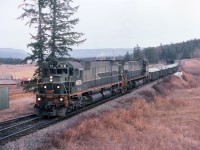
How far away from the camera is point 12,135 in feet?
A: 52.1

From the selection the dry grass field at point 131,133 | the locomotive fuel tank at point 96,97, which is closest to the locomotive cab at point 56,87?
the dry grass field at point 131,133

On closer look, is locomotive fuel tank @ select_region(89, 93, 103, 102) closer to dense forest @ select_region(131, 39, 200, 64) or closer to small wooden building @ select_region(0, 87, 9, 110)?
small wooden building @ select_region(0, 87, 9, 110)

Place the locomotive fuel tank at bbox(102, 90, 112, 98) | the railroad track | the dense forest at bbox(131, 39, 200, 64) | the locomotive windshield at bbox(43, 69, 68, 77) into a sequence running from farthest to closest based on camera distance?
the dense forest at bbox(131, 39, 200, 64), the locomotive fuel tank at bbox(102, 90, 112, 98), the locomotive windshield at bbox(43, 69, 68, 77), the railroad track

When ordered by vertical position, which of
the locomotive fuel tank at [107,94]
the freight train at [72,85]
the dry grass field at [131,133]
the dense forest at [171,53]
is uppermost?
the dense forest at [171,53]

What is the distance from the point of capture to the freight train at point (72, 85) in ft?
67.9

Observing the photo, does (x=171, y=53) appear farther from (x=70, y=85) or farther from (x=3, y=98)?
(x=70, y=85)

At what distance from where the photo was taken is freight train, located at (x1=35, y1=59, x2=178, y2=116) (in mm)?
20703

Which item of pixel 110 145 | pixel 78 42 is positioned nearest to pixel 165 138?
pixel 110 145

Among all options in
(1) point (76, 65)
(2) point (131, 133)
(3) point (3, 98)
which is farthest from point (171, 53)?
(2) point (131, 133)

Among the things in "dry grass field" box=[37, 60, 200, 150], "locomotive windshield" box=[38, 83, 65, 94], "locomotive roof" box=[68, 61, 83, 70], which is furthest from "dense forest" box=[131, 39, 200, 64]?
"locomotive windshield" box=[38, 83, 65, 94]

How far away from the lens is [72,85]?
69.9ft

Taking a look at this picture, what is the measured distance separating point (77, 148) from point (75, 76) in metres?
9.23

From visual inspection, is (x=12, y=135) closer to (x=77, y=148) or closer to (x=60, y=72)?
(x=77, y=148)

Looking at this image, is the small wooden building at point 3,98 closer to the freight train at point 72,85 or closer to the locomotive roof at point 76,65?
the freight train at point 72,85
